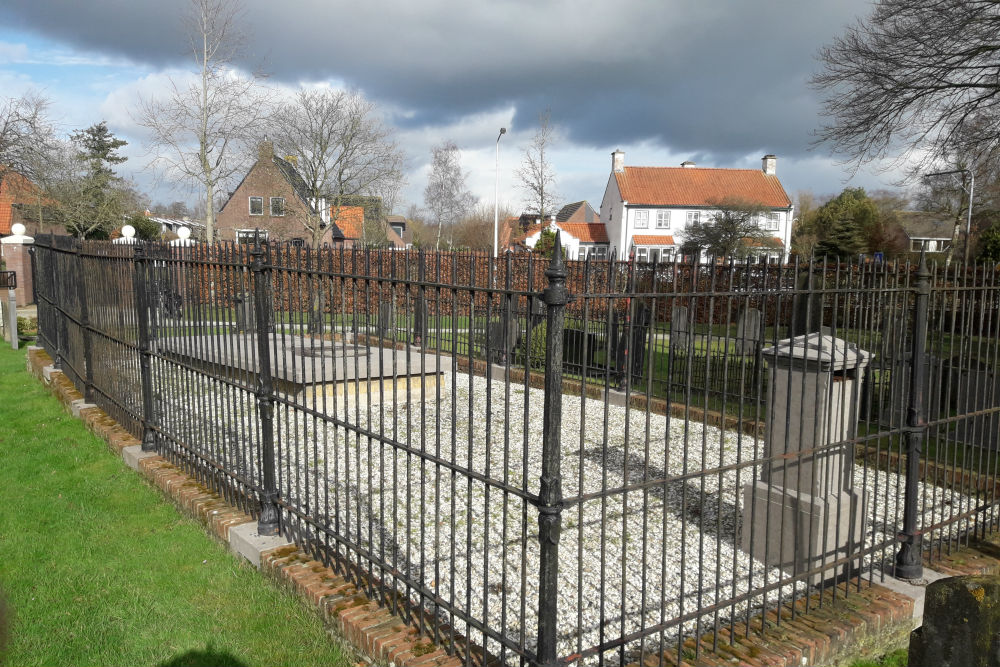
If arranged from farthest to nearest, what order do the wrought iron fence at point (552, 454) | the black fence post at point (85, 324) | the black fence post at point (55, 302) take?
the black fence post at point (55, 302) → the black fence post at point (85, 324) → the wrought iron fence at point (552, 454)

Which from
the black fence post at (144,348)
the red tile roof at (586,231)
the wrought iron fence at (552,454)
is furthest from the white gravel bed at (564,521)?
the red tile roof at (586,231)

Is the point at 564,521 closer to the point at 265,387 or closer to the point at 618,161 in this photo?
the point at 265,387

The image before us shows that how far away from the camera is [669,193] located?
166ft

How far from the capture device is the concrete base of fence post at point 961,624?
1.41 meters

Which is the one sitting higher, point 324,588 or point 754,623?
point 324,588

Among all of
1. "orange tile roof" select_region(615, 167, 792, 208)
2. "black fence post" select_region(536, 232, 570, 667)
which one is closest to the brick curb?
"black fence post" select_region(536, 232, 570, 667)

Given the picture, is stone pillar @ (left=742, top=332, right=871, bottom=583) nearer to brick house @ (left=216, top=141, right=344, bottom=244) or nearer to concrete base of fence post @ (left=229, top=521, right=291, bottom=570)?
concrete base of fence post @ (left=229, top=521, right=291, bottom=570)

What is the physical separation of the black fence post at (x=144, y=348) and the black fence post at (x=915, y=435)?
220 inches

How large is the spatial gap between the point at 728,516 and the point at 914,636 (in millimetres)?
3968

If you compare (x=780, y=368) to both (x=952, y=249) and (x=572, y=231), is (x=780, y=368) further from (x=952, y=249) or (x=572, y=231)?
(x=572, y=231)

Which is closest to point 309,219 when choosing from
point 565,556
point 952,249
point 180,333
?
A: point 180,333

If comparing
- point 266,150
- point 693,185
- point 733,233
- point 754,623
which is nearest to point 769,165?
point 693,185

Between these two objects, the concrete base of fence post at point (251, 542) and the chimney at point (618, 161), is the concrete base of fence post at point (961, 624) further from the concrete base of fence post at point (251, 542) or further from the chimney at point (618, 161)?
the chimney at point (618, 161)

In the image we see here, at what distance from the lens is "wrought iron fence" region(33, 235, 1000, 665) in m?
2.82
